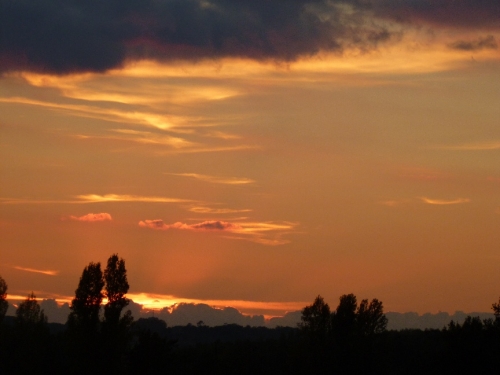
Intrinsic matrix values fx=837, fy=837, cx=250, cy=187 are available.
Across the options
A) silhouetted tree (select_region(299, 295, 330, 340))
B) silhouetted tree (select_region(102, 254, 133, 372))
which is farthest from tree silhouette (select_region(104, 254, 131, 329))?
silhouetted tree (select_region(299, 295, 330, 340))

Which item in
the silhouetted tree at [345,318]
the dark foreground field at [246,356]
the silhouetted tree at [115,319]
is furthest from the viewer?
the silhouetted tree at [345,318]

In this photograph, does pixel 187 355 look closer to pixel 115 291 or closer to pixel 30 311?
pixel 115 291

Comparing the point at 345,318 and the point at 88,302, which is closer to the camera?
the point at 88,302

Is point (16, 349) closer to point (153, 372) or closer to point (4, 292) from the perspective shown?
point (4, 292)

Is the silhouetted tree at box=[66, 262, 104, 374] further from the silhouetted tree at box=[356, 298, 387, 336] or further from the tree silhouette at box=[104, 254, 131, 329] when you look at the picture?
the silhouetted tree at box=[356, 298, 387, 336]

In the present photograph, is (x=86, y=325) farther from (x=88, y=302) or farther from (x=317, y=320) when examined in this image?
(x=317, y=320)

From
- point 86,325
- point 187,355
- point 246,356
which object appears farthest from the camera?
point 246,356

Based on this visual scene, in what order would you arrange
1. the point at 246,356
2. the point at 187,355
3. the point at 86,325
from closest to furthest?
the point at 86,325 → the point at 187,355 → the point at 246,356

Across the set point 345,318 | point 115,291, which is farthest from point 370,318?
point 115,291

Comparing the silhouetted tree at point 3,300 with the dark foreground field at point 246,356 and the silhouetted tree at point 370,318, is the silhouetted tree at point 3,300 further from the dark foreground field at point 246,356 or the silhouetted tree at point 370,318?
the silhouetted tree at point 370,318

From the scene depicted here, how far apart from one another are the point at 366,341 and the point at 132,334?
2293 centimetres

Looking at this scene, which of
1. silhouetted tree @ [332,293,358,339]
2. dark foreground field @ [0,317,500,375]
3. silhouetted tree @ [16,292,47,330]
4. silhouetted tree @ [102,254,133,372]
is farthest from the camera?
silhouetted tree @ [16,292,47,330]

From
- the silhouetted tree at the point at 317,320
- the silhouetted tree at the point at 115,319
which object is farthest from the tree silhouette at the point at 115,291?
the silhouetted tree at the point at 317,320

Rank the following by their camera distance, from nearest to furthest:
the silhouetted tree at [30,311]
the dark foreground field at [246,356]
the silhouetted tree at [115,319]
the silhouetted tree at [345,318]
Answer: the dark foreground field at [246,356]
the silhouetted tree at [115,319]
the silhouetted tree at [345,318]
the silhouetted tree at [30,311]
